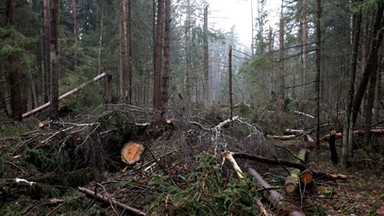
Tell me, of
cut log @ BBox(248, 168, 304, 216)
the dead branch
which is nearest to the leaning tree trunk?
cut log @ BBox(248, 168, 304, 216)

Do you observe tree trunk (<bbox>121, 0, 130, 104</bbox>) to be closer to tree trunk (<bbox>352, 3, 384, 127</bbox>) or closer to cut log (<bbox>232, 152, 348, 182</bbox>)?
cut log (<bbox>232, 152, 348, 182</bbox>)

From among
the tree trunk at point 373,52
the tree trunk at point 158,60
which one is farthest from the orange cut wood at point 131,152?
the tree trunk at point 373,52

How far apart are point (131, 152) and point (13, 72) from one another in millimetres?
4581

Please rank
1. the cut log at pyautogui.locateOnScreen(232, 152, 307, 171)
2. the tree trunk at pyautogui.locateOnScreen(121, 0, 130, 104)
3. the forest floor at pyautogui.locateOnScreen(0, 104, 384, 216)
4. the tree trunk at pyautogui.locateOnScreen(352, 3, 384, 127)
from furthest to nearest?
the tree trunk at pyautogui.locateOnScreen(121, 0, 130, 104) < the tree trunk at pyautogui.locateOnScreen(352, 3, 384, 127) < the cut log at pyautogui.locateOnScreen(232, 152, 307, 171) < the forest floor at pyautogui.locateOnScreen(0, 104, 384, 216)

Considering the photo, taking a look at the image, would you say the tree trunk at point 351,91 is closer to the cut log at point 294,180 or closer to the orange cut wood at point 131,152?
the cut log at point 294,180

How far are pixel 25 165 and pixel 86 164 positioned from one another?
49.0 inches

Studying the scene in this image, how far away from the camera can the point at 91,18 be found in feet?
82.0

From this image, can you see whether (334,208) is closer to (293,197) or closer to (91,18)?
(293,197)

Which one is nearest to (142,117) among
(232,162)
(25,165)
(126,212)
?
(25,165)

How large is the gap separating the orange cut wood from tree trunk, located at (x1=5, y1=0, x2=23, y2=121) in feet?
13.1

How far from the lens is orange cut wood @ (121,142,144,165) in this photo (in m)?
7.71

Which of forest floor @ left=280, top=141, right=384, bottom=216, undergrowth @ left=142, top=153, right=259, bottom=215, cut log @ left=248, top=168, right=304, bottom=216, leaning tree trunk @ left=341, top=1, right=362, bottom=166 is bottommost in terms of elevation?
forest floor @ left=280, top=141, right=384, bottom=216

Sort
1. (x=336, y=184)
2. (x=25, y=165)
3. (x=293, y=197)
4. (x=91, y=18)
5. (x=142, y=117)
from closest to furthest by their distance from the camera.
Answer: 1. (x=293, y=197)
2. (x=336, y=184)
3. (x=25, y=165)
4. (x=142, y=117)
5. (x=91, y=18)

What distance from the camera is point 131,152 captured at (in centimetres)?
782
